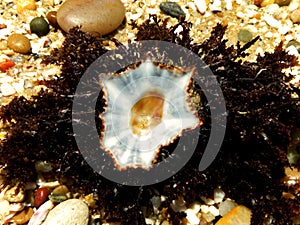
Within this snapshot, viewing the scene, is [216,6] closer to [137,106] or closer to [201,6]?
[201,6]

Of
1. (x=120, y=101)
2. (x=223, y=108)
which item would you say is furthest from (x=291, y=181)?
(x=120, y=101)

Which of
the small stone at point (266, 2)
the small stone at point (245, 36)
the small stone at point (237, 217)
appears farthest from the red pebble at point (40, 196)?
the small stone at point (266, 2)

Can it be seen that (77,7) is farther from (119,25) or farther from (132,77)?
(132,77)

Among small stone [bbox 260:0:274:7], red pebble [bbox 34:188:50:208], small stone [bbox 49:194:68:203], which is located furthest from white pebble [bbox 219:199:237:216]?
small stone [bbox 260:0:274:7]

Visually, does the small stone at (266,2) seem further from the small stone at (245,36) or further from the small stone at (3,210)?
the small stone at (3,210)

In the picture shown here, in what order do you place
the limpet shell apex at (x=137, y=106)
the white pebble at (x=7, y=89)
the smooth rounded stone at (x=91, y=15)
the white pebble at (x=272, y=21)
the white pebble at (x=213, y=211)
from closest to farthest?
the limpet shell apex at (x=137, y=106)
the white pebble at (x=213, y=211)
the white pebble at (x=7, y=89)
the smooth rounded stone at (x=91, y=15)
the white pebble at (x=272, y=21)

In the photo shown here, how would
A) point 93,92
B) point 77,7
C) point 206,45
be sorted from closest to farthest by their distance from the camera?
point 93,92 → point 206,45 → point 77,7
